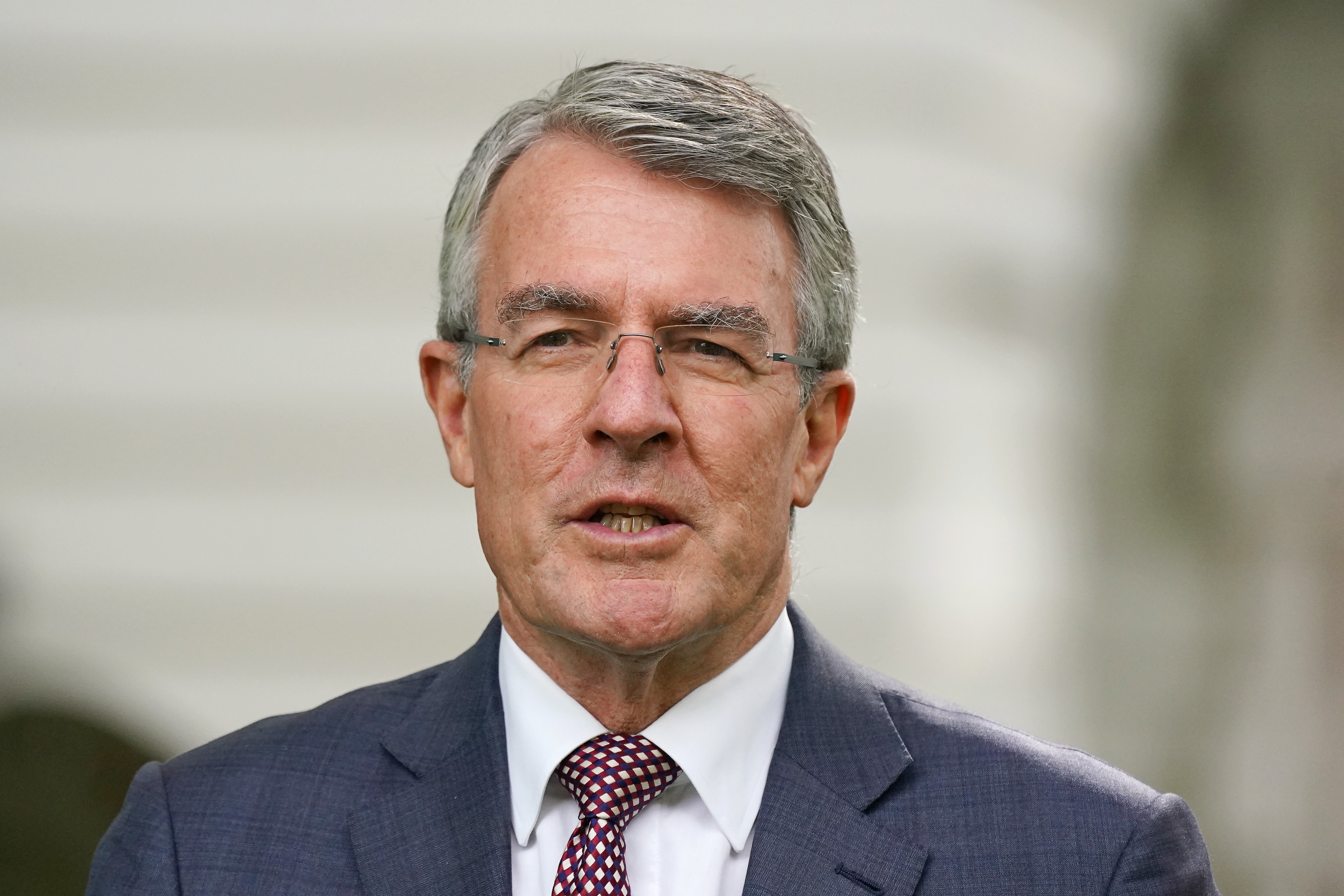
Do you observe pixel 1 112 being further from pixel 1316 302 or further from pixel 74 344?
pixel 1316 302

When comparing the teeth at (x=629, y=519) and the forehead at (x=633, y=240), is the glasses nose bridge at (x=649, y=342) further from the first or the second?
the teeth at (x=629, y=519)

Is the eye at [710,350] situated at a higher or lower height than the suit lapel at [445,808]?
higher

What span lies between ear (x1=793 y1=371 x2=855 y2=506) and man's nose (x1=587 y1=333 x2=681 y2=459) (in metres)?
0.36

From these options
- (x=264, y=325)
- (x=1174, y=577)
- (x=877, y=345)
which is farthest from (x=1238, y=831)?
(x=264, y=325)

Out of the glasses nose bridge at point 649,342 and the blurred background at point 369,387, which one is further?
the blurred background at point 369,387

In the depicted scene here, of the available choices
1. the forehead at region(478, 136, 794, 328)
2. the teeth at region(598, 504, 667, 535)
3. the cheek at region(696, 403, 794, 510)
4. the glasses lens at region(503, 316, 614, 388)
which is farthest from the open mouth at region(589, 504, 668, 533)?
the forehead at region(478, 136, 794, 328)

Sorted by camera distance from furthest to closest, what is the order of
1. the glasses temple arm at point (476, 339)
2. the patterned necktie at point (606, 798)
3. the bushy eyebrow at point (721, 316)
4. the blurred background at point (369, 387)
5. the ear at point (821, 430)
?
the blurred background at point (369, 387), the ear at point (821, 430), the glasses temple arm at point (476, 339), the bushy eyebrow at point (721, 316), the patterned necktie at point (606, 798)

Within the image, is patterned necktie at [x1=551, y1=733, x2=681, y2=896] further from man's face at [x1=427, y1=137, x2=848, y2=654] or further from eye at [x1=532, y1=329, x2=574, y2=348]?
eye at [x1=532, y1=329, x2=574, y2=348]

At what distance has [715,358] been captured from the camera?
7.30 ft

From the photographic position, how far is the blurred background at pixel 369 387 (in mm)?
3922

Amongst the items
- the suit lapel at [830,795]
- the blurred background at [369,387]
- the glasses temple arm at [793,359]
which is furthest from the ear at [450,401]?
the blurred background at [369,387]

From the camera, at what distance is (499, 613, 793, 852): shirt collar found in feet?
7.22

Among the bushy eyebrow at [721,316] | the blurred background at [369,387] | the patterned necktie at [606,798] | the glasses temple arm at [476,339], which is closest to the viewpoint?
the patterned necktie at [606,798]

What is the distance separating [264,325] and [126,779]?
1.39 metres
